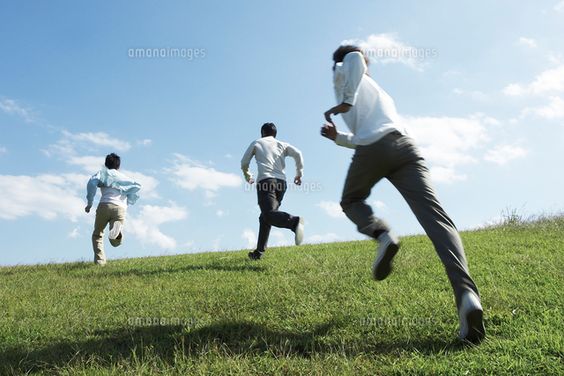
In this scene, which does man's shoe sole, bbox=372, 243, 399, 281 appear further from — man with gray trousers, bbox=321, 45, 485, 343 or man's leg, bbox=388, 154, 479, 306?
man's leg, bbox=388, 154, 479, 306

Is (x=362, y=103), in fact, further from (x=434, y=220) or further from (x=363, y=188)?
(x=434, y=220)

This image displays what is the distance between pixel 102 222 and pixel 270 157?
4.66 m

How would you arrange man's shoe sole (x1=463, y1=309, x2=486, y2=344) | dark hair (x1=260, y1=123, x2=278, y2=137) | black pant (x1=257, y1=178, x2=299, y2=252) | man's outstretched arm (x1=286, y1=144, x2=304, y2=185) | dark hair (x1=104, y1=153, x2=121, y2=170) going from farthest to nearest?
dark hair (x1=104, y1=153, x2=121, y2=170) → dark hair (x1=260, y1=123, x2=278, y2=137) → man's outstretched arm (x1=286, y1=144, x2=304, y2=185) → black pant (x1=257, y1=178, x2=299, y2=252) → man's shoe sole (x1=463, y1=309, x2=486, y2=344)

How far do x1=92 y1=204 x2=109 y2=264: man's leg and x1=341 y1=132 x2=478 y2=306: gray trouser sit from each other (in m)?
7.71

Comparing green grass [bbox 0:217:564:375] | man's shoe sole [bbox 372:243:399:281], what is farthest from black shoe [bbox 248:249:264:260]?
man's shoe sole [bbox 372:243:399:281]

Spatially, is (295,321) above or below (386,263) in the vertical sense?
below

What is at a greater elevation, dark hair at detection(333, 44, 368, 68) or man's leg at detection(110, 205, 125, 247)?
dark hair at detection(333, 44, 368, 68)

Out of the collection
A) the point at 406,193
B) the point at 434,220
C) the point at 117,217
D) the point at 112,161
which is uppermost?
the point at 112,161

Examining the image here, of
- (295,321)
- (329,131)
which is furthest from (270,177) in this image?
(295,321)

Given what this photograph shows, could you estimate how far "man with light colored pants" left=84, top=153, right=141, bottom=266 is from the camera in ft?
35.1

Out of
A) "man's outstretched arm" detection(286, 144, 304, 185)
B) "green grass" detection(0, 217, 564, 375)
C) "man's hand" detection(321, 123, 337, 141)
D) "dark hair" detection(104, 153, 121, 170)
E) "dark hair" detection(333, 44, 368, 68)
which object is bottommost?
"green grass" detection(0, 217, 564, 375)

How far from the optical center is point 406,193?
4.32 m

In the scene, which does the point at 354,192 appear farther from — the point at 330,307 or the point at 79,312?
the point at 79,312

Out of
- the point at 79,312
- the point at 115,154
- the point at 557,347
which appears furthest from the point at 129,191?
the point at 557,347
